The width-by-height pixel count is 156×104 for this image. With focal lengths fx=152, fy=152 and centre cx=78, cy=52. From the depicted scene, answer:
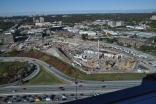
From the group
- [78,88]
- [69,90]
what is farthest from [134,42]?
[69,90]

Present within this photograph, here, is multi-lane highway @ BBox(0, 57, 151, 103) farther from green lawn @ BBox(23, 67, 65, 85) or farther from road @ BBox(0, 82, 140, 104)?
green lawn @ BBox(23, 67, 65, 85)

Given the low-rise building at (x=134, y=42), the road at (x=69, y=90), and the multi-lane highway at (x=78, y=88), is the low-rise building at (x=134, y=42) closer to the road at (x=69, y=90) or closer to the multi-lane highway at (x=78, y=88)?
the multi-lane highway at (x=78, y=88)

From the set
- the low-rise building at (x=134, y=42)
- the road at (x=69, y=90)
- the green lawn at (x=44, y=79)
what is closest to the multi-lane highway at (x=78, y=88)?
the road at (x=69, y=90)

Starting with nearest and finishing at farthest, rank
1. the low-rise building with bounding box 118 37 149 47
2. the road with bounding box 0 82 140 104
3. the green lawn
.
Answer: the road with bounding box 0 82 140 104
the green lawn
the low-rise building with bounding box 118 37 149 47

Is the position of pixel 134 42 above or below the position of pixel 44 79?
above

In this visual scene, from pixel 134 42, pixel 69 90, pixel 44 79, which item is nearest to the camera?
pixel 69 90

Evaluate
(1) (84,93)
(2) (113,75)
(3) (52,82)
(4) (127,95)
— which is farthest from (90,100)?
(2) (113,75)

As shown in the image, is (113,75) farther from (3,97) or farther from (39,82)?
(3,97)

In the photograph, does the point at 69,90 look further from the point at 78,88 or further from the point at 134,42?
the point at 134,42

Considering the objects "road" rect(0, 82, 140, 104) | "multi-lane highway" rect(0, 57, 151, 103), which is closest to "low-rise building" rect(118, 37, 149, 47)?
"multi-lane highway" rect(0, 57, 151, 103)

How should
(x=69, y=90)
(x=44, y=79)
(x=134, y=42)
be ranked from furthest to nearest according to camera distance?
(x=134, y=42) → (x=44, y=79) → (x=69, y=90)

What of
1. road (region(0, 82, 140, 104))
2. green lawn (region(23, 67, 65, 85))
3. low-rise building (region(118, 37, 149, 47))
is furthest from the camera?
low-rise building (region(118, 37, 149, 47))
